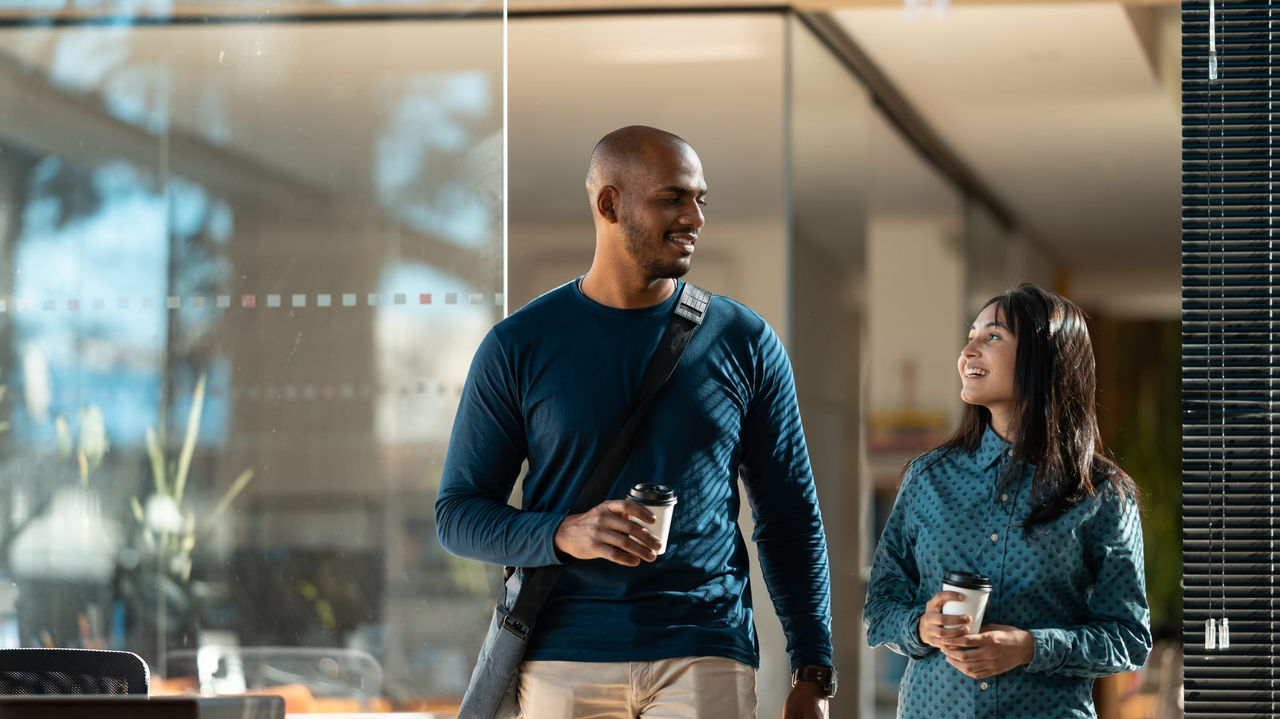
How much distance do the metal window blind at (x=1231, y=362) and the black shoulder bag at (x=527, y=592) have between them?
146 cm

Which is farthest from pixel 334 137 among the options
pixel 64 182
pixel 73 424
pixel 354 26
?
pixel 73 424

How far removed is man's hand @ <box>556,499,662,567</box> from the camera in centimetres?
237

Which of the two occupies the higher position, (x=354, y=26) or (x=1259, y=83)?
(x=354, y=26)

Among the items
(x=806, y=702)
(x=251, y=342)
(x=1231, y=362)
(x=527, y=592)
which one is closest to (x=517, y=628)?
(x=527, y=592)

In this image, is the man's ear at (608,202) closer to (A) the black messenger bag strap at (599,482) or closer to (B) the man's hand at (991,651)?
(A) the black messenger bag strap at (599,482)

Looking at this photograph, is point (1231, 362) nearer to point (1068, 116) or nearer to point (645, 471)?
point (645, 471)

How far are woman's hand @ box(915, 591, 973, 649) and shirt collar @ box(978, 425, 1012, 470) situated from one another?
0.41 metres

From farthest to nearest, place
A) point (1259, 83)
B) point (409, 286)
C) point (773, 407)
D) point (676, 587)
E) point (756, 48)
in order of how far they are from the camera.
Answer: point (756, 48) < point (409, 286) < point (1259, 83) < point (773, 407) < point (676, 587)

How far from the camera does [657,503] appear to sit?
2.36 metres

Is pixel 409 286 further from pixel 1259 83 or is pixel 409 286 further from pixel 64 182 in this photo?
pixel 1259 83

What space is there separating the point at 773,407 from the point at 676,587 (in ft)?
1.32

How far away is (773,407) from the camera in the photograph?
279 cm

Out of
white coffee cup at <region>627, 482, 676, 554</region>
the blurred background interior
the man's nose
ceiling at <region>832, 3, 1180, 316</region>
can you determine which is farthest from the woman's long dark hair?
ceiling at <region>832, 3, 1180, 316</region>

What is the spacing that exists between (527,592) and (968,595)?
753mm
